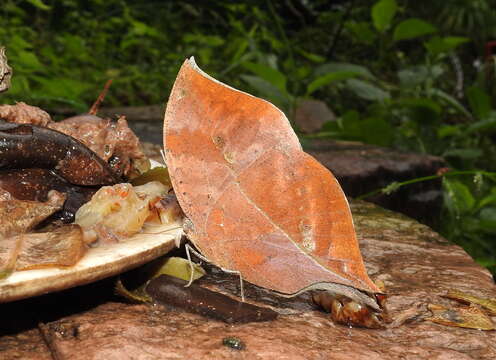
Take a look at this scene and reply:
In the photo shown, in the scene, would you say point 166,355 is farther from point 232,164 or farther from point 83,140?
point 83,140

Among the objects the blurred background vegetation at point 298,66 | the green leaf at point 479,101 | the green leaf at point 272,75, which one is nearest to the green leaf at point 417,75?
the blurred background vegetation at point 298,66

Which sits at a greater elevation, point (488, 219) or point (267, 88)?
point (267, 88)

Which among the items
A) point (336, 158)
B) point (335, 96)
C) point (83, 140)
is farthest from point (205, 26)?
point (83, 140)

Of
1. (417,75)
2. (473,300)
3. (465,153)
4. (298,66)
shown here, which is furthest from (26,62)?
(298,66)

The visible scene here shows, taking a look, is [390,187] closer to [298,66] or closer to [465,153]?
[465,153]

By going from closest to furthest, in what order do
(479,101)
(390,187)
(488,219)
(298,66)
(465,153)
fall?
(390,187) → (488,219) → (465,153) → (479,101) → (298,66)

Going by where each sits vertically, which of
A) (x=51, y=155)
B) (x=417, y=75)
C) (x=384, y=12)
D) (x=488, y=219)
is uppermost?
(x=384, y=12)
